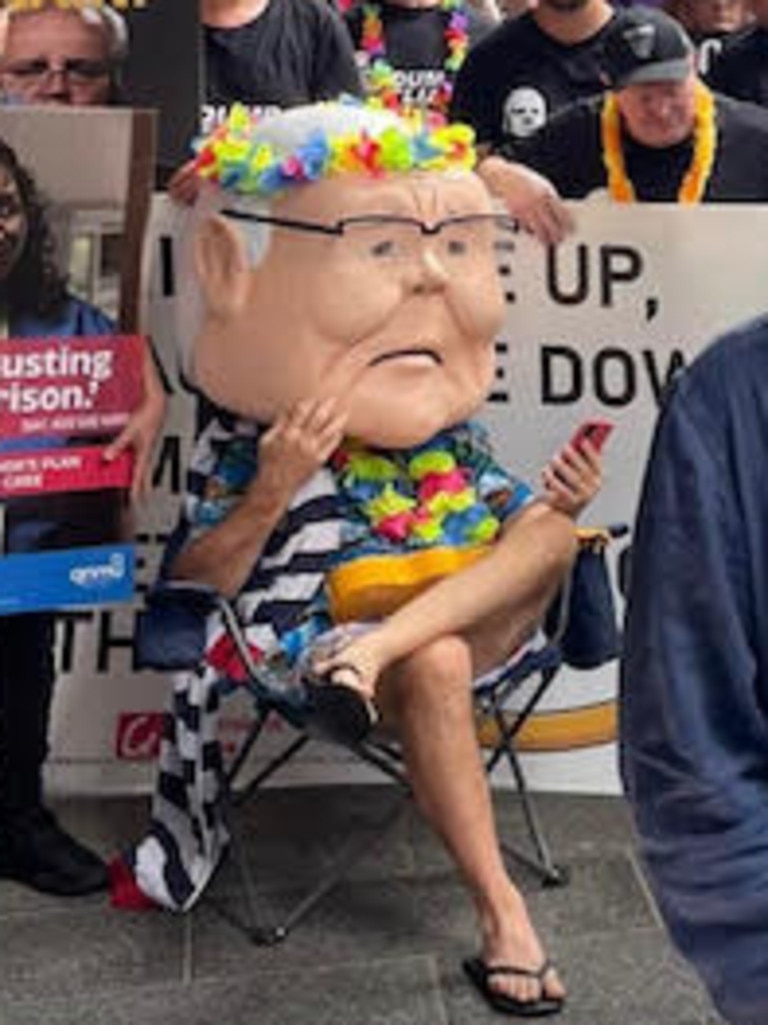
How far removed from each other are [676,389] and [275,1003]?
167 centimetres

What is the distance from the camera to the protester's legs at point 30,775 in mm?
2725

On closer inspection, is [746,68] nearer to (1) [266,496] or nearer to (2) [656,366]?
(2) [656,366]

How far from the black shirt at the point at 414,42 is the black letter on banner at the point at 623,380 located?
50.7 inches

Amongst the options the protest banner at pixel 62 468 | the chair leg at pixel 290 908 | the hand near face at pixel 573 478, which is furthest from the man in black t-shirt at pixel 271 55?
the chair leg at pixel 290 908

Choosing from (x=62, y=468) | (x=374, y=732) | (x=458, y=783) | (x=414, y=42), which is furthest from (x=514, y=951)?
(x=414, y=42)

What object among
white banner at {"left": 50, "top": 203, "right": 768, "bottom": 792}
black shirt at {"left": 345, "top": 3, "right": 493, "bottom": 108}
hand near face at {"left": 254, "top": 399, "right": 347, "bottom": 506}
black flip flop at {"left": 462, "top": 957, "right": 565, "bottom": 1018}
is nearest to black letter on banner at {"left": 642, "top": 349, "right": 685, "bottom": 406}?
white banner at {"left": 50, "top": 203, "right": 768, "bottom": 792}

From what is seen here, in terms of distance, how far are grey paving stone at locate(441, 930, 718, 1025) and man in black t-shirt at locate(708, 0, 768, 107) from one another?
1779mm

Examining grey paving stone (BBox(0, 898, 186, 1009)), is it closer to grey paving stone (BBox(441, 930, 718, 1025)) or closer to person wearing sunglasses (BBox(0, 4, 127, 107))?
grey paving stone (BBox(441, 930, 718, 1025))

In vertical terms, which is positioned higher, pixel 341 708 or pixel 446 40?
pixel 446 40

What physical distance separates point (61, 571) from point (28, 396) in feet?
0.89

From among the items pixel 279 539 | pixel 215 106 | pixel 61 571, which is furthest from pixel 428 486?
pixel 215 106

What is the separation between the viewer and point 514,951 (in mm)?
2402

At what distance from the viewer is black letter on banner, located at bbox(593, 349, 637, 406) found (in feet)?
9.59

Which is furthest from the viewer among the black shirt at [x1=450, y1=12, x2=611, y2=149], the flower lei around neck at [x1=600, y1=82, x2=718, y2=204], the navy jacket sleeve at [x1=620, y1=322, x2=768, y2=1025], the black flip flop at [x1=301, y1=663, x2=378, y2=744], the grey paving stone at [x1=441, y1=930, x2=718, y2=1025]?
the black shirt at [x1=450, y1=12, x2=611, y2=149]
